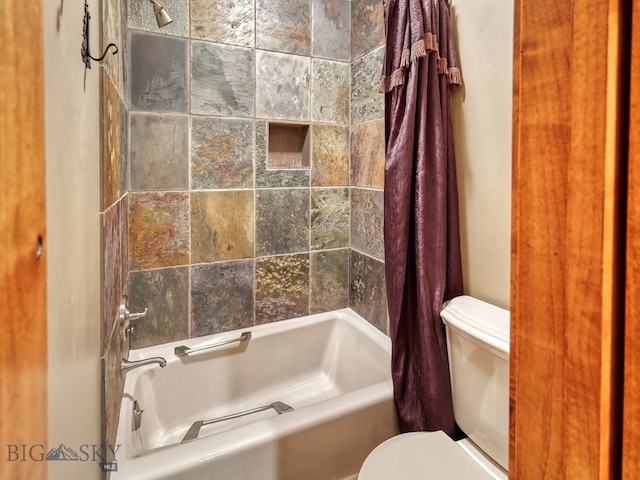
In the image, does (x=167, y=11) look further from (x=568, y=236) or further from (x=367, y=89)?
(x=568, y=236)

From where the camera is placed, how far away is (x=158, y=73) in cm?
160

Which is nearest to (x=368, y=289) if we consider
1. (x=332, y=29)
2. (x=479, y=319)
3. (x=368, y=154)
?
(x=368, y=154)

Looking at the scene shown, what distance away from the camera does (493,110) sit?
48.4 inches

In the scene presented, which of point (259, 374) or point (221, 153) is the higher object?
point (221, 153)

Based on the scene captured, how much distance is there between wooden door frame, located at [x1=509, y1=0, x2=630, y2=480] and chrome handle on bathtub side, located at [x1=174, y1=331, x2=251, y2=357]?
5.03 ft

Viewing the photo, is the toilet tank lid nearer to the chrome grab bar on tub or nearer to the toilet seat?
the toilet seat

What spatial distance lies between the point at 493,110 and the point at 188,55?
1.35 meters

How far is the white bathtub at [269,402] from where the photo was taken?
1.07 m

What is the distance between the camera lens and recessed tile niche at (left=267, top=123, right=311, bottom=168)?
6.34 feet

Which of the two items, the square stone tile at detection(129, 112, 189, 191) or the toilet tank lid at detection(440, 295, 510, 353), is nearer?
the toilet tank lid at detection(440, 295, 510, 353)

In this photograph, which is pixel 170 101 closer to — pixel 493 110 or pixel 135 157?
pixel 135 157

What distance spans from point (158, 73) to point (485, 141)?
4.68 ft

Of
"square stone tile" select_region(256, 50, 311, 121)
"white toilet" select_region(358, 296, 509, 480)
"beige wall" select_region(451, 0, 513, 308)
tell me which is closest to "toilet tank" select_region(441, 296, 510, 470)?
"white toilet" select_region(358, 296, 509, 480)

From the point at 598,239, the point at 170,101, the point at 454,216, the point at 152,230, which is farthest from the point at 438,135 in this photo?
the point at 152,230
